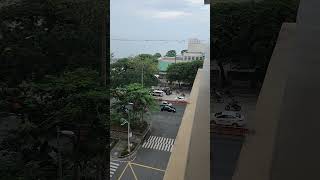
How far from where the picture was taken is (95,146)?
5.81 ft

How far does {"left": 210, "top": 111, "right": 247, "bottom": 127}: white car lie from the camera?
1.60m

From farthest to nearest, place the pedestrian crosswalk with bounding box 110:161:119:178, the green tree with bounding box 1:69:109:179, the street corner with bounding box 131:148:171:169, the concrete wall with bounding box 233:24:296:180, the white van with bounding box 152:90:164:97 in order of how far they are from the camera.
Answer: the white van with bounding box 152:90:164:97 < the street corner with bounding box 131:148:171:169 < the pedestrian crosswalk with bounding box 110:161:119:178 < the green tree with bounding box 1:69:109:179 < the concrete wall with bounding box 233:24:296:180

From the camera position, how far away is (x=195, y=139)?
1.92 m

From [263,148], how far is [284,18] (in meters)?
0.66

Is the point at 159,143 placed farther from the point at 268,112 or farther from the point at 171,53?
the point at 268,112

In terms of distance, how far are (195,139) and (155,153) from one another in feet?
1.12

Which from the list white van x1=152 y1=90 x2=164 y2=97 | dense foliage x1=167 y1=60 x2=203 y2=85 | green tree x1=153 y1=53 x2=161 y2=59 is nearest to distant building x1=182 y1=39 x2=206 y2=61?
dense foliage x1=167 y1=60 x2=203 y2=85

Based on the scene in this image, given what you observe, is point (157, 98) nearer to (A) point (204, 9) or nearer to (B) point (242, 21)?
(A) point (204, 9)

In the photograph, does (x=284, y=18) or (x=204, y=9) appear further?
(x=204, y=9)

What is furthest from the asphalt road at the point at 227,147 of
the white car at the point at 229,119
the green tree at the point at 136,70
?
the green tree at the point at 136,70

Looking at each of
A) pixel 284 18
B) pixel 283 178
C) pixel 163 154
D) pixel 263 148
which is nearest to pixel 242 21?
pixel 284 18

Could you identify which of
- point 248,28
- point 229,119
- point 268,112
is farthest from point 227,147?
point 248,28

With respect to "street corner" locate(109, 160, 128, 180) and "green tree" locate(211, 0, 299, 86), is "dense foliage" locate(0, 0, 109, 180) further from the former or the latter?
"green tree" locate(211, 0, 299, 86)

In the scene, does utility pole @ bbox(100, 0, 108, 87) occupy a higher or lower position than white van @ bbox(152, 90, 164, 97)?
higher
